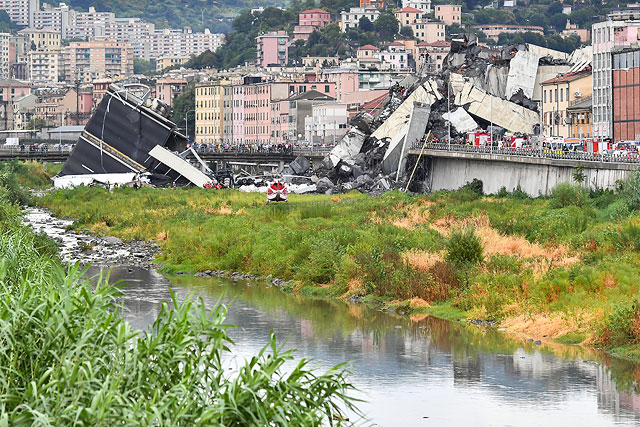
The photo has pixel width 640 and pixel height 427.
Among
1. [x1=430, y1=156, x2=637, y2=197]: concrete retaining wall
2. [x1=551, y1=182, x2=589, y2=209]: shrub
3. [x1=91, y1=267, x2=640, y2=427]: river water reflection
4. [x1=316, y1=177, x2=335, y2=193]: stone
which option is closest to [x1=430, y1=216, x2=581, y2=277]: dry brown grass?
[x1=91, y1=267, x2=640, y2=427]: river water reflection

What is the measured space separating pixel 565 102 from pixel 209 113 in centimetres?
9169

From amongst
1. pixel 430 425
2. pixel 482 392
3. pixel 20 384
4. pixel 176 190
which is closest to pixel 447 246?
pixel 482 392

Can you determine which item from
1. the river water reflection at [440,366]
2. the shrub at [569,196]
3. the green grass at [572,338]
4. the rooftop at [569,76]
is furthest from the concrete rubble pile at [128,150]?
the green grass at [572,338]

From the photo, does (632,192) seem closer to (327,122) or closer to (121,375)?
(121,375)

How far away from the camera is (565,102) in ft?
289

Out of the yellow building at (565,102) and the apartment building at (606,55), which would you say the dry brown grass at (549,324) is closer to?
the apartment building at (606,55)

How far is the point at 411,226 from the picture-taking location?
5584cm

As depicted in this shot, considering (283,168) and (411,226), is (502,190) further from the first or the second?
(283,168)

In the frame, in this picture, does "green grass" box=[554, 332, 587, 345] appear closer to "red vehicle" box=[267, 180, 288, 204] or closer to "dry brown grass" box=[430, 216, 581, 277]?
"dry brown grass" box=[430, 216, 581, 277]

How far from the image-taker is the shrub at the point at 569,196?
57.4 m

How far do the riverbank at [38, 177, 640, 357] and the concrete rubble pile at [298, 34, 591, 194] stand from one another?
1679 centimetres

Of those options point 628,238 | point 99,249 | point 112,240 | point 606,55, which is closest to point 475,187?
point 606,55

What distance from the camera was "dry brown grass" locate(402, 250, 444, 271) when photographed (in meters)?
41.5

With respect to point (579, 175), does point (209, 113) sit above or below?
above
